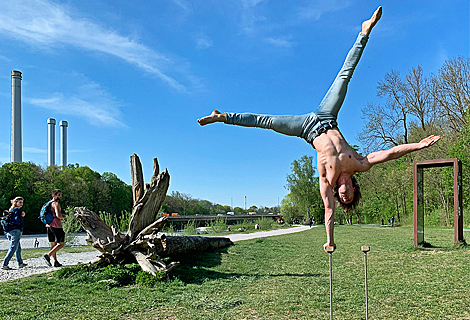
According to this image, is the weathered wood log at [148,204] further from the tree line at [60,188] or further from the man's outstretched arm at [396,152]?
the tree line at [60,188]

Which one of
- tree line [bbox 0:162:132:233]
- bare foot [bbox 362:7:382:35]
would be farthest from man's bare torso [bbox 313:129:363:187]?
tree line [bbox 0:162:132:233]

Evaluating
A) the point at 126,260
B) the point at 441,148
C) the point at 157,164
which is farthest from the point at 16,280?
the point at 441,148

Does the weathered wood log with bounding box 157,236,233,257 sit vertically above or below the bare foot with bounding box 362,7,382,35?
below

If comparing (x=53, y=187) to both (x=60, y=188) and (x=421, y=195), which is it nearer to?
(x=60, y=188)

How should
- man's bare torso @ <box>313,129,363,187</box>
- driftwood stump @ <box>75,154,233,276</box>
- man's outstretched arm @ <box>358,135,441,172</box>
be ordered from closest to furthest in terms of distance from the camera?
man's outstretched arm @ <box>358,135,441,172</box> < man's bare torso @ <box>313,129,363,187</box> < driftwood stump @ <box>75,154,233,276</box>

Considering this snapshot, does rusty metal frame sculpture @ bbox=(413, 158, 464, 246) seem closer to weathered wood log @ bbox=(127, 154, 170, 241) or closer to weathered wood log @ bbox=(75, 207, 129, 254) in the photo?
weathered wood log @ bbox=(127, 154, 170, 241)

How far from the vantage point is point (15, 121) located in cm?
4734

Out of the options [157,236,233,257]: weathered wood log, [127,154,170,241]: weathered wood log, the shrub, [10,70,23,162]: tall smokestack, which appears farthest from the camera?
[10,70,23,162]: tall smokestack

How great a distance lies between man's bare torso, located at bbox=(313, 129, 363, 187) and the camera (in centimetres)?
290

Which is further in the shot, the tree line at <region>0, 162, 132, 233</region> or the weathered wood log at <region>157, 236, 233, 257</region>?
the tree line at <region>0, 162, 132, 233</region>

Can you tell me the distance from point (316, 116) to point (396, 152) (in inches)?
29.4

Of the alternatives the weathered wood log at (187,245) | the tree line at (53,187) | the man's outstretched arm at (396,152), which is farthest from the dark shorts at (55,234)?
the tree line at (53,187)

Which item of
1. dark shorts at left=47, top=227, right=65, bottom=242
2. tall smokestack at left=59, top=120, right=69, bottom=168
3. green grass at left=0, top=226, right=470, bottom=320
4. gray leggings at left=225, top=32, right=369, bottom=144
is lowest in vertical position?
green grass at left=0, top=226, right=470, bottom=320

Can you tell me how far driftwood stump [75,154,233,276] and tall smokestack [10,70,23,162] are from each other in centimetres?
4573
